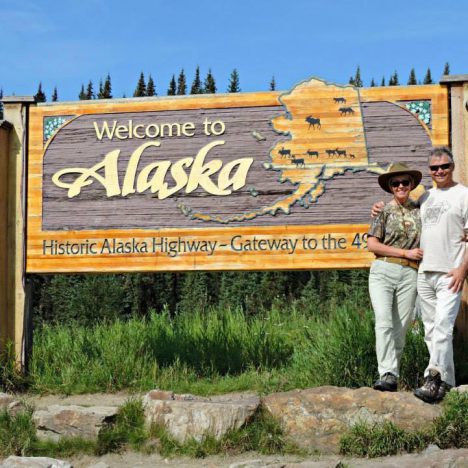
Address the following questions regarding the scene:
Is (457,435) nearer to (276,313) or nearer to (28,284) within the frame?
(28,284)

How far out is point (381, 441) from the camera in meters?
5.69

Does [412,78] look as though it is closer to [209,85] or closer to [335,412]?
[209,85]

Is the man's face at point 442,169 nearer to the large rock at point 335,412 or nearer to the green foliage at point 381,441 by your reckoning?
the large rock at point 335,412

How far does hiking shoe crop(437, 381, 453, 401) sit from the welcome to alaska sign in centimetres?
178

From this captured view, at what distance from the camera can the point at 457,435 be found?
5633mm

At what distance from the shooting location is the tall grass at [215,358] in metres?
6.78

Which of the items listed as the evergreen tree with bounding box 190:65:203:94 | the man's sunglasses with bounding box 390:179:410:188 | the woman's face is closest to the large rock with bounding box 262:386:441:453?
the woman's face

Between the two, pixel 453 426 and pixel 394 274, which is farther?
pixel 394 274

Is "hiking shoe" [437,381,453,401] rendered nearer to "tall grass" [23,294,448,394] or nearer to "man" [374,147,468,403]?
"man" [374,147,468,403]

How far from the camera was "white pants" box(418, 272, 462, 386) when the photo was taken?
567 cm

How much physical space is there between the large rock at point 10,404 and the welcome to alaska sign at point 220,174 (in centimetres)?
156

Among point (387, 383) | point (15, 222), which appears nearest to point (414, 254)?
point (387, 383)

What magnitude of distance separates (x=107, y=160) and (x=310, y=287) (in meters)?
7.25

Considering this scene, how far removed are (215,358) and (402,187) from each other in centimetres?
301
